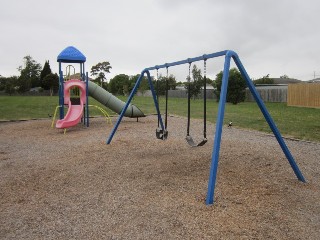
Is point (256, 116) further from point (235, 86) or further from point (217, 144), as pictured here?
point (235, 86)

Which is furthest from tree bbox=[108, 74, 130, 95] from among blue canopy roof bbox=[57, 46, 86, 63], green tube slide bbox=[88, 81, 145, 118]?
blue canopy roof bbox=[57, 46, 86, 63]

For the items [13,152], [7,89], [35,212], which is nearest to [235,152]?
[35,212]

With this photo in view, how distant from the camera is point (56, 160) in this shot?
5.78m

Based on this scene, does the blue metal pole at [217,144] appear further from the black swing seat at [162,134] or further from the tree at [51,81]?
the tree at [51,81]

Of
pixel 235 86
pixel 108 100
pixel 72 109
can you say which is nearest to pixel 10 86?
pixel 235 86

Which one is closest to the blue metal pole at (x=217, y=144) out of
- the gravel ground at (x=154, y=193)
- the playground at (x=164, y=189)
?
the playground at (x=164, y=189)

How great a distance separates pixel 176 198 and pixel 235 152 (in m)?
2.88

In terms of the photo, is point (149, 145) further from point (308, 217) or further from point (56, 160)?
point (308, 217)

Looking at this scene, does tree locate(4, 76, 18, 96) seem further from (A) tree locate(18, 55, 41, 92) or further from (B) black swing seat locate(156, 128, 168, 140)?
(B) black swing seat locate(156, 128, 168, 140)

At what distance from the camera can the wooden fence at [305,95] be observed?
2177 centimetres

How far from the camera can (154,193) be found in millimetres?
3936

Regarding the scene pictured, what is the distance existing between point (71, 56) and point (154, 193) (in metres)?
8.57

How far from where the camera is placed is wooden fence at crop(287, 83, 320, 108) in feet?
71.4

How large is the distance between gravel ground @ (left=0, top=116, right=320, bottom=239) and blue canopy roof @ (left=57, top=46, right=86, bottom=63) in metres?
4.92
